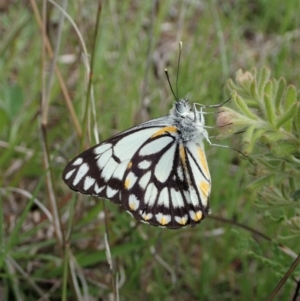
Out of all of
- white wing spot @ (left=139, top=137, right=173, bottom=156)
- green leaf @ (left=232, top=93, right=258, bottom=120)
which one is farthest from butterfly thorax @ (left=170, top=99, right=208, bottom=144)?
green leaf @ (left=232, top=93, right=258, bottom=120)

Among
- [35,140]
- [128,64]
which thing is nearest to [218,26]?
[128,64]

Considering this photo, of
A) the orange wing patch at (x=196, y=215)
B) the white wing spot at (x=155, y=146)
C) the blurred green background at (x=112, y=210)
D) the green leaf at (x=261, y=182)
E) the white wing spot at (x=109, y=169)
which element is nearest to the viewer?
the green leaf at (x=261, y=182)

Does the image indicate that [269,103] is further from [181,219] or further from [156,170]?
[156,170]

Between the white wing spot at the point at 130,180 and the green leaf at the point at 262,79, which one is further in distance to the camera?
the white wing spot at the point at 130,180

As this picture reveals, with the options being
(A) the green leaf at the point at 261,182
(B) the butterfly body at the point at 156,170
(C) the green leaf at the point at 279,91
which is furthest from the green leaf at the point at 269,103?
(B) the butterfly body at the point at 156,170

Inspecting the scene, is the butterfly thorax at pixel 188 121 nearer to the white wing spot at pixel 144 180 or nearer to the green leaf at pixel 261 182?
the white wing spot at pixel 144 180

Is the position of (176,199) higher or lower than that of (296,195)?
higher

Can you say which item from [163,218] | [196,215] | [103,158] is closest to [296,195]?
[196,215]
